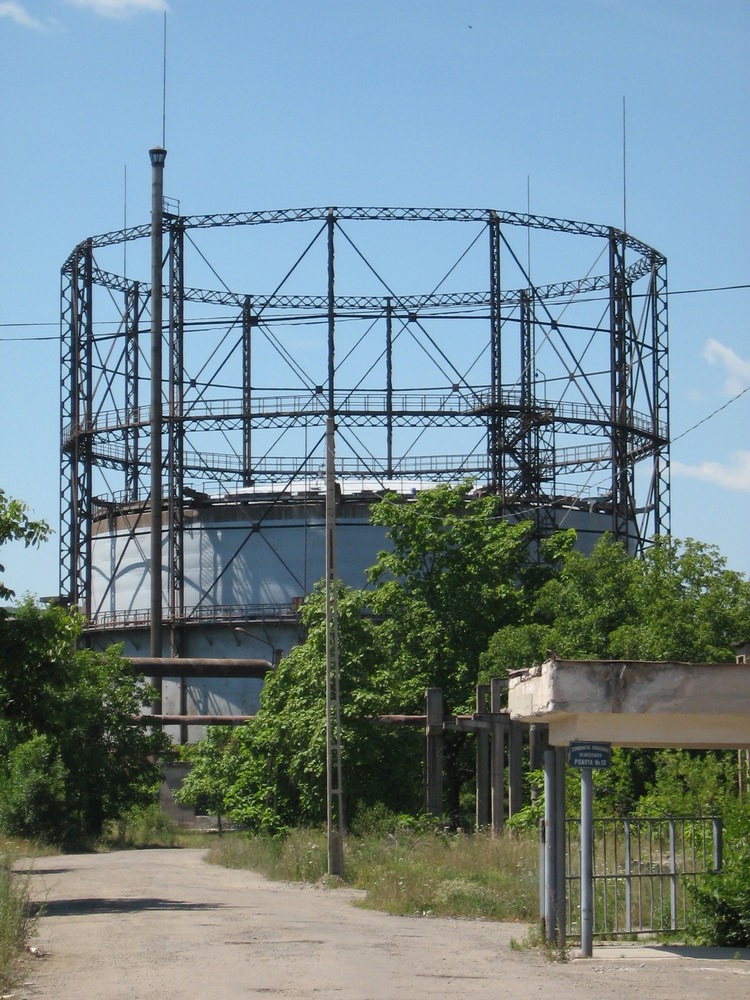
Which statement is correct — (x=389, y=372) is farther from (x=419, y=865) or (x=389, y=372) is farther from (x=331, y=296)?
(x=419, y=865)

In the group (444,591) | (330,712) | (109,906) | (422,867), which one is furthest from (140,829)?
(109,906)

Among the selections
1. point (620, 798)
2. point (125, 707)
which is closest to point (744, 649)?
point (620, 798)

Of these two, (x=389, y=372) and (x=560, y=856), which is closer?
(x=560, y=856)

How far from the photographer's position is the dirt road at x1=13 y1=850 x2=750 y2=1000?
11.6 metres

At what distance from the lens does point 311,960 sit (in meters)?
13.5

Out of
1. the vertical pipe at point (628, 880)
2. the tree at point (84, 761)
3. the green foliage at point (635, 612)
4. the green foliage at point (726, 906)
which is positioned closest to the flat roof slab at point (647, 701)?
the vertical pipe at point (628, 880)

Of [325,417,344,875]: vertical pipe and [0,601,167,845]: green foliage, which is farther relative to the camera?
[0,601,167,845]: green foliage

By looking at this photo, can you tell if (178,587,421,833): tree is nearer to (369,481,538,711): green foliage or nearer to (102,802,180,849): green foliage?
(369,481,538,711): green foliage

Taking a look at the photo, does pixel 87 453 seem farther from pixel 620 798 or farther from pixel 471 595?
pixel 620 798

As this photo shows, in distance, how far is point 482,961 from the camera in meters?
13.5

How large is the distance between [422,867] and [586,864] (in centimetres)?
857

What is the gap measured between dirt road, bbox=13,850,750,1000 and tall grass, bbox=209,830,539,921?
0.68 meters

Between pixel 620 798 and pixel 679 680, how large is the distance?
12726mm

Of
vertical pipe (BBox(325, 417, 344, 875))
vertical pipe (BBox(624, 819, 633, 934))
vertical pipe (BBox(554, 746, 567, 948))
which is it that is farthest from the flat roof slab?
vertical pipe (BBox(325, 417, 344, 875))
